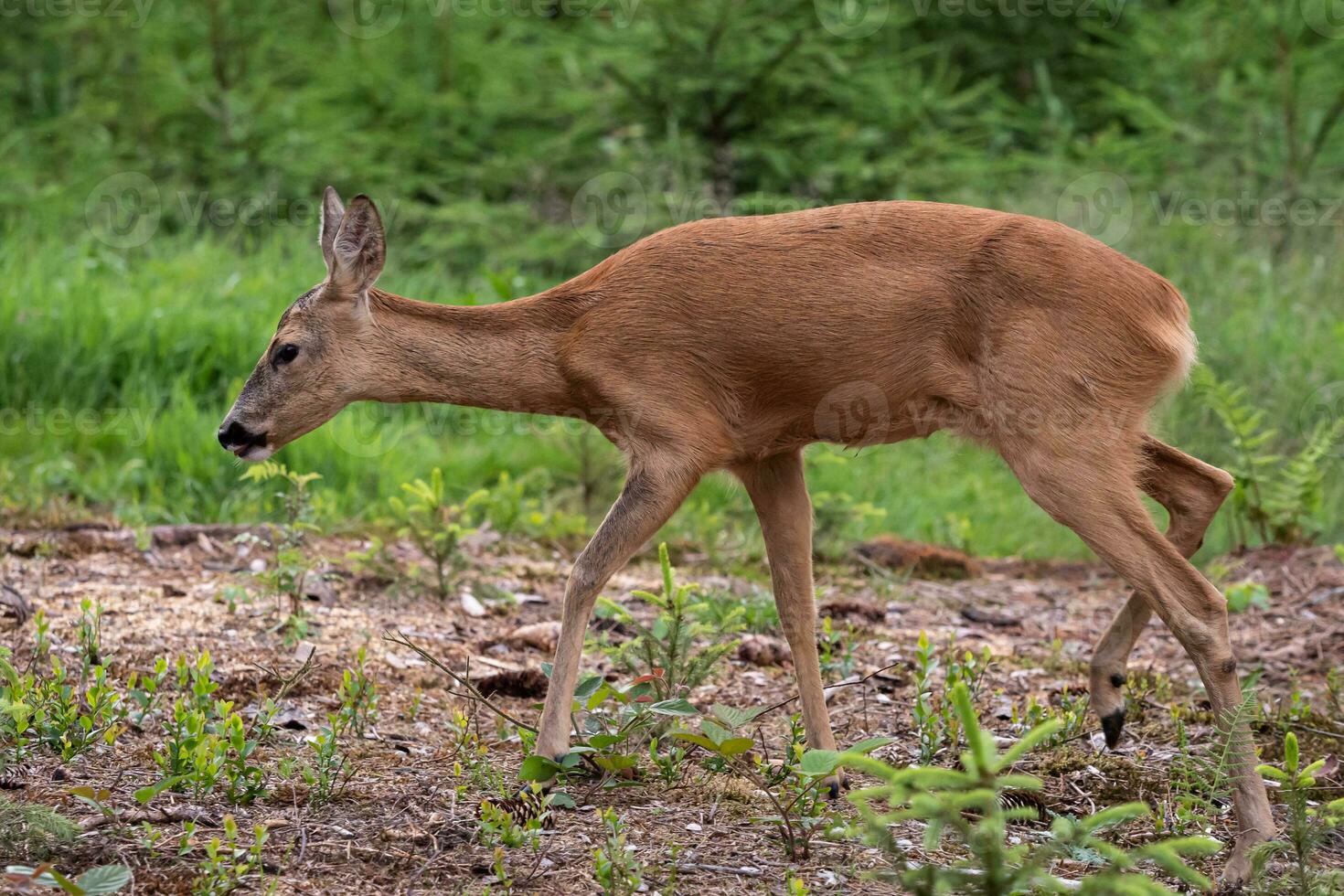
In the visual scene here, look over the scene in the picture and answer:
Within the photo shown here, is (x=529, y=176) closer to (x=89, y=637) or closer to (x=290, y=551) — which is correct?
(x=290, y=551)

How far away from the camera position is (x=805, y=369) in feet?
14.7

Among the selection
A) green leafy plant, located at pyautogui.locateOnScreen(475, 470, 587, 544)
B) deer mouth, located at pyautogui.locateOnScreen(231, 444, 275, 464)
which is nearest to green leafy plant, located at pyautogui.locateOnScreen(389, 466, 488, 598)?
green leafy plant, located at pyautogui.locateOnScreen(475, 470, 587, 544)

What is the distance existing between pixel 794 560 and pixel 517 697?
113 cm

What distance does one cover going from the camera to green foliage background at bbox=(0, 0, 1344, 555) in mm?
8094

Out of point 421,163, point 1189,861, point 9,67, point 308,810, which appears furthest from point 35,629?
point 9,67

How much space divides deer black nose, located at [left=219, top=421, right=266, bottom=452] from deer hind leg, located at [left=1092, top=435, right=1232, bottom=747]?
2.78 m

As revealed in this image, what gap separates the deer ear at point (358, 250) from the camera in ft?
15.1

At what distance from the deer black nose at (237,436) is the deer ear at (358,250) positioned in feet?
1.82

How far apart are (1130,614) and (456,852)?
7.72ft

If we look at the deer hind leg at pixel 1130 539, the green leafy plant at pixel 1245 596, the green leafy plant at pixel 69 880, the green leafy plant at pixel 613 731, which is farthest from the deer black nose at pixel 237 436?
the green leafy plant at pixel 1245 596

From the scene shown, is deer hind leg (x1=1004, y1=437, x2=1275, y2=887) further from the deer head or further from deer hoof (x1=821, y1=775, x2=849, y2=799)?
the deer head

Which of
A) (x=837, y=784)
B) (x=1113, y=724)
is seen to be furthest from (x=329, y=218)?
(x=1113, y=724)

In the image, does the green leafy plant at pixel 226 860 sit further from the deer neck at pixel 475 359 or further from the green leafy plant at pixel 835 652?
the green leafy plant at pixel 835 652

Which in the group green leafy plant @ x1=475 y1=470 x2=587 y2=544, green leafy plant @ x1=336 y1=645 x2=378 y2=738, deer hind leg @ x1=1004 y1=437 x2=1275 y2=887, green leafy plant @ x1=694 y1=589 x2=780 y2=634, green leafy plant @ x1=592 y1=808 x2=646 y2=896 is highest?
deer hind leg @ x1=1004 y1=437 x2=1275 y2=887
